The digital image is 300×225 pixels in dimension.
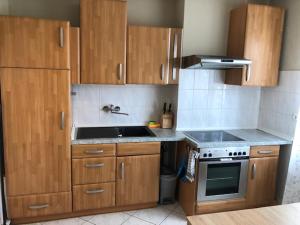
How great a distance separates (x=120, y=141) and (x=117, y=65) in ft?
2.57

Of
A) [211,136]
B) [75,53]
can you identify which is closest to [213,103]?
[211,136]

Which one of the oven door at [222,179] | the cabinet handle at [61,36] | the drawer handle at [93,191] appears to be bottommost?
the drawer handle at [93,191]

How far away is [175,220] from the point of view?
265cm

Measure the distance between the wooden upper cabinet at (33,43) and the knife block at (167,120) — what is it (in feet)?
4.25

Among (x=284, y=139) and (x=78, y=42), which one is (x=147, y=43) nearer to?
(x=78, y=42)

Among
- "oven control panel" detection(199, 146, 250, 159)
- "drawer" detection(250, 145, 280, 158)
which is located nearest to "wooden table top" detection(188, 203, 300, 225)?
"oven control panel" detection(199, 146, 250, 159)

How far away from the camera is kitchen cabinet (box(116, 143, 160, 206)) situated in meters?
2.62

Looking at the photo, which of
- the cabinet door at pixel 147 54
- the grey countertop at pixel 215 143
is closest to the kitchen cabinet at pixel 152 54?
the cabinet door at pixel 147 54

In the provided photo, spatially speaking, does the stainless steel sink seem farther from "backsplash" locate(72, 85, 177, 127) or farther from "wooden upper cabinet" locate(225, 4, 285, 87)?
"wooden upper cabinet" locate(225, 4, 285, 87)

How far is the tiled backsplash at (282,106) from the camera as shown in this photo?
2699mm

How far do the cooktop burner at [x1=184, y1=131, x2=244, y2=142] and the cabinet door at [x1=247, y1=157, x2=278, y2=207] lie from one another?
343 millimetres

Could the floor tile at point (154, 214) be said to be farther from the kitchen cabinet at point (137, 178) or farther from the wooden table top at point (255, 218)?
the wooden table top at point (255, 218)

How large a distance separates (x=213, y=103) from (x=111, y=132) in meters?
1.27

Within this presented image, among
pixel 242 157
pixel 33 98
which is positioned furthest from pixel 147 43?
pixel 242 157
